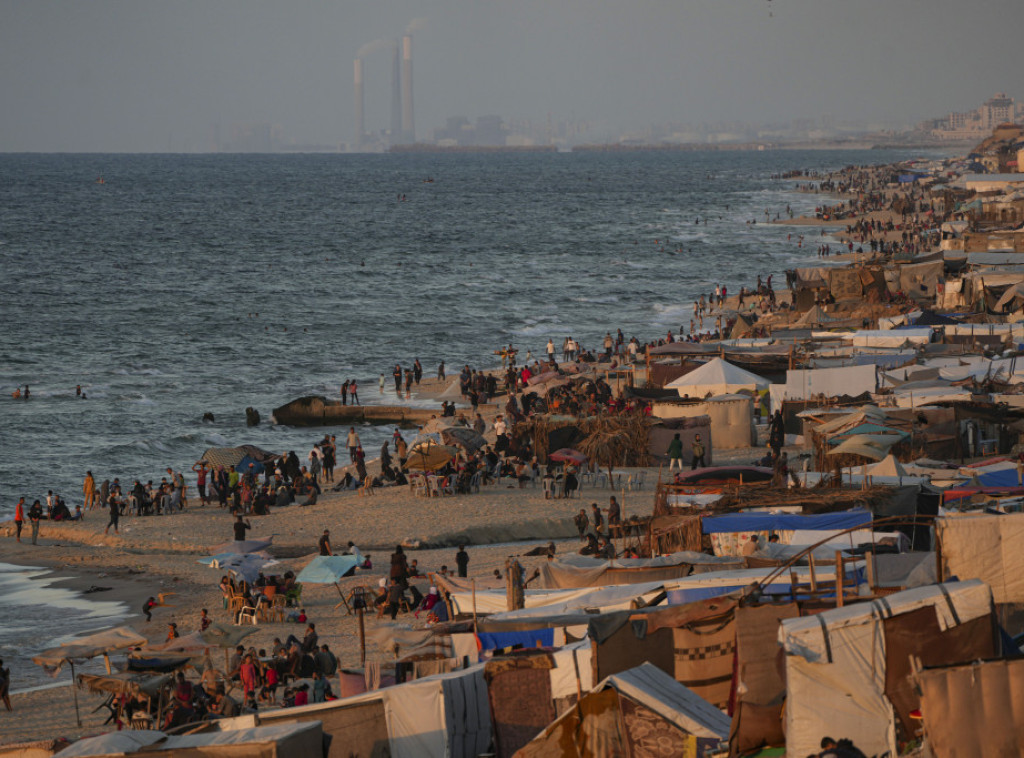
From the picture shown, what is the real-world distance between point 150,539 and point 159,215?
4787 inches

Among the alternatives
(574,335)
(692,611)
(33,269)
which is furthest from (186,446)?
(33,269)

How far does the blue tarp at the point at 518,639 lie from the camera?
12453mm

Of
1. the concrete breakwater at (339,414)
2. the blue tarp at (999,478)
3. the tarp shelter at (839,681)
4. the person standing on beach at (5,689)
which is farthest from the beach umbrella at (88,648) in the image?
Result: the concrete breakwater at (339,414)

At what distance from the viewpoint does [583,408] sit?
1237 inches

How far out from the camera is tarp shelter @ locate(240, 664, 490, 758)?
408 inches

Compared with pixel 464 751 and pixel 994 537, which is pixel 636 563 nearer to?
pixel 464 751

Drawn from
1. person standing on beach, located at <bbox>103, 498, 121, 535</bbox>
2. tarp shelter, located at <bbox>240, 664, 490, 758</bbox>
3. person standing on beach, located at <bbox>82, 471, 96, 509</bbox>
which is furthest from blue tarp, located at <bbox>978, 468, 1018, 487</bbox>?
person standing on beach, located at <bbox>82, 471, 96, 509</bbox>

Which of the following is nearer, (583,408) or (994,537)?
(994,537)

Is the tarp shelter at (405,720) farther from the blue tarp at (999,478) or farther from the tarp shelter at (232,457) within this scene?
the tarp shelter at (232,457)

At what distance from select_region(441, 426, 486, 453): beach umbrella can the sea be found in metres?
5.89

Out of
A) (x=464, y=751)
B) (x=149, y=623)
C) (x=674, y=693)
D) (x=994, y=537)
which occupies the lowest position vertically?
(x=149, y=623)

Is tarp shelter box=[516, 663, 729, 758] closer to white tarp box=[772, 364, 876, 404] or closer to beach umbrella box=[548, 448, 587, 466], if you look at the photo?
beach umbrella box=[548, 448, 587, 466]

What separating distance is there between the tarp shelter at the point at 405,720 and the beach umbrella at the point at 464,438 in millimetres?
18717

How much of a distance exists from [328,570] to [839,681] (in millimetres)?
13421
